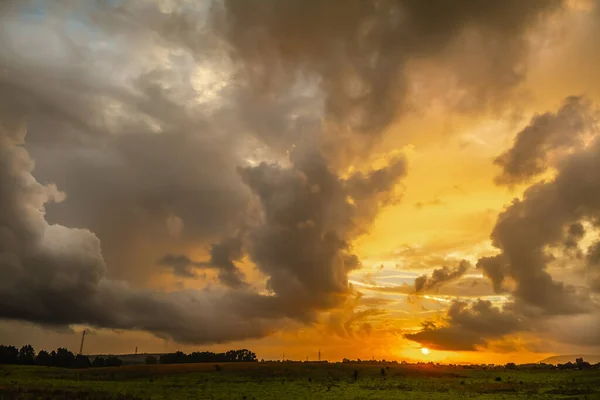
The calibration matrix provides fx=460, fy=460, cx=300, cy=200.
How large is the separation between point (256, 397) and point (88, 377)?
65597 mm

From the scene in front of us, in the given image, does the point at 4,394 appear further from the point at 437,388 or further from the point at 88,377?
the point at 437,388

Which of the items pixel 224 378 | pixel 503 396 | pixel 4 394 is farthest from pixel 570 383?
pixel 4 394

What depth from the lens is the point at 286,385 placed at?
97875 mm

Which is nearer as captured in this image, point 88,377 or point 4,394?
point 4,394

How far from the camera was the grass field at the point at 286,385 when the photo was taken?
78125 mm

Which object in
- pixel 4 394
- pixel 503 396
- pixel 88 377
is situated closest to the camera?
pixel 4 394

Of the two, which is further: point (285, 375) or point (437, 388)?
point (285, 375)

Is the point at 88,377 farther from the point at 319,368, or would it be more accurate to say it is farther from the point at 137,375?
the point at 319,368

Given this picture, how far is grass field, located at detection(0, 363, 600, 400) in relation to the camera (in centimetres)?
7812

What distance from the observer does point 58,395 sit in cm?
7300

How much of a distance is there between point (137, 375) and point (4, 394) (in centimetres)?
5261

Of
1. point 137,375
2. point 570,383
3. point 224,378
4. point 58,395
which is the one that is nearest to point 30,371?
point 137,375

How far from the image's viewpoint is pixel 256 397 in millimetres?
75125

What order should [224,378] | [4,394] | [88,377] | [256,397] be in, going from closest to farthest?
[4,394]
[256,397]
[224,378]
[88,377]
